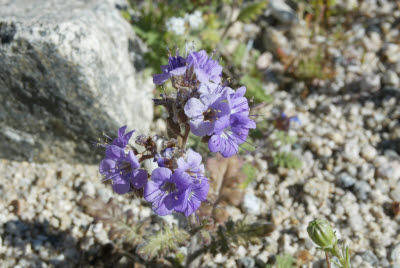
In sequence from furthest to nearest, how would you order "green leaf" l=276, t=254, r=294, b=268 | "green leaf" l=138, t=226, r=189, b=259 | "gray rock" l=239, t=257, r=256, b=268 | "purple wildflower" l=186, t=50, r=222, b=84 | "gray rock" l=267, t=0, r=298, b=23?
Result: "gray rock" l=267, t=0, r=298, b=23, "gray rock" l=239, t=257, r=256, b=268, "green leaf" l=276, t=254, r=294, b=268, "green leaf" l=138, t=226, r=189, b=259, "purple wildflower" l=186, t=50, r=222, b=84

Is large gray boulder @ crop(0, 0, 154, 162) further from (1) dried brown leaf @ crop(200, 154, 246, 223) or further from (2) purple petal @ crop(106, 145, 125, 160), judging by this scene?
(2) purple petal @ crop(106, 145, 125, 160)

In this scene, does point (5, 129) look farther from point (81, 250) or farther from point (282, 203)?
point (282, 203)

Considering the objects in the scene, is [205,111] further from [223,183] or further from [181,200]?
[223,183]

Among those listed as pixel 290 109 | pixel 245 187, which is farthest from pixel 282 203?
pixel 290 109

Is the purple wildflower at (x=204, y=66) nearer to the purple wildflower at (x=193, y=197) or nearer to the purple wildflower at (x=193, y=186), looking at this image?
the purple wildflower at (x=193, y=186)

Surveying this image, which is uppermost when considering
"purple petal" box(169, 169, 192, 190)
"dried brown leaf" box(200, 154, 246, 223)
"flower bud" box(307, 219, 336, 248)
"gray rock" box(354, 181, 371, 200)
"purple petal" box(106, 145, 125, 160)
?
Answer: "purple petal" box(106, 145, 125, 160)

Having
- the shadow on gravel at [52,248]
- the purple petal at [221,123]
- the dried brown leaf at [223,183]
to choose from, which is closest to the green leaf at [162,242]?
the dried brown leaf at [223,183]

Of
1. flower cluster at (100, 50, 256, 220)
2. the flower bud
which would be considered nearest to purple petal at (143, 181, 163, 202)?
flower cluster at (100, 50, 256, 220)
